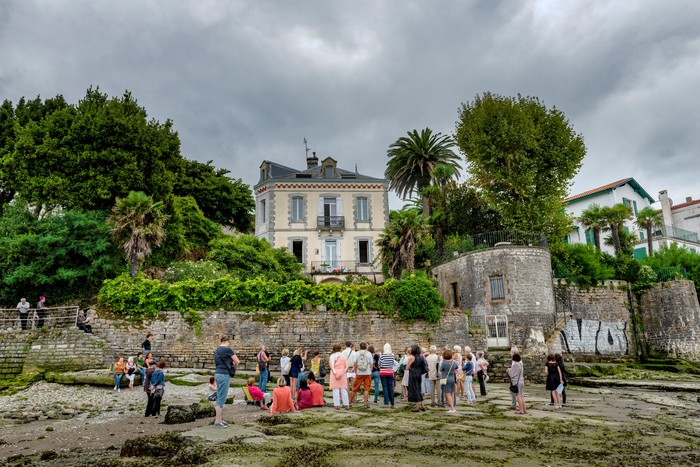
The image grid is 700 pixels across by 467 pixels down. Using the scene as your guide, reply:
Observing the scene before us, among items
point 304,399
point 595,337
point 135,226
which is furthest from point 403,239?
point 304,399

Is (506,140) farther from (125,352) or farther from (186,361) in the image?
(125,352)

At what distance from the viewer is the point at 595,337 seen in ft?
86.3

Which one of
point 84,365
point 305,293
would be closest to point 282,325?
point 305,293

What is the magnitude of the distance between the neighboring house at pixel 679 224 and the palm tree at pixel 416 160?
56.3ft

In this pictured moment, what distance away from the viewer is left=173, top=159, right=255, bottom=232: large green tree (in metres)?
35.2

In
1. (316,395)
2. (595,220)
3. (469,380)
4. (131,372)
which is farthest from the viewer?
(595,220)

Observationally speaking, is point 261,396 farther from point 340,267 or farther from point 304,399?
point 340,267

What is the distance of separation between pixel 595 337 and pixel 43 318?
83.6ft

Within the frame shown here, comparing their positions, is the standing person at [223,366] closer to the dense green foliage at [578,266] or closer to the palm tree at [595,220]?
the dense green foliage at [578,266]

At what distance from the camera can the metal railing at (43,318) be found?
19.0 metres

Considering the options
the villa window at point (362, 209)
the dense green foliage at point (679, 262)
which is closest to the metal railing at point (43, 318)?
the villa window at point (362, 209)

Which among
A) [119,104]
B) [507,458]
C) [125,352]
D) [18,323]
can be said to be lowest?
[507,458]

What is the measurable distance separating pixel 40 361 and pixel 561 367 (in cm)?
1718

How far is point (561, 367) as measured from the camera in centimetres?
1207
